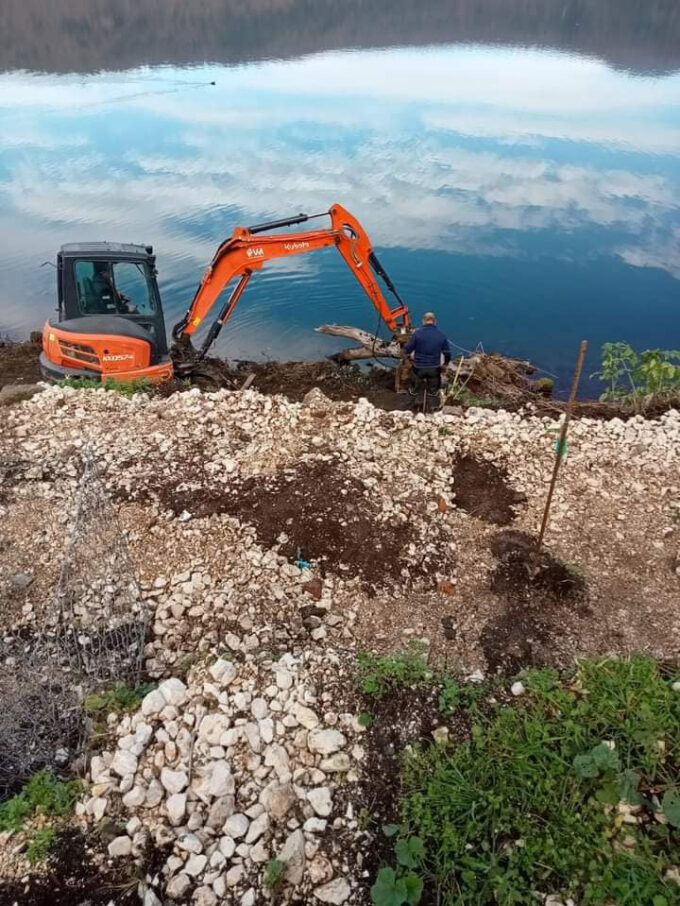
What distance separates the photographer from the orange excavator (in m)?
9.23

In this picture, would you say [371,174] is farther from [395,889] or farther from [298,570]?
[395,889]

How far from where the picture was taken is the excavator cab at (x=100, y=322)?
30.2 ft

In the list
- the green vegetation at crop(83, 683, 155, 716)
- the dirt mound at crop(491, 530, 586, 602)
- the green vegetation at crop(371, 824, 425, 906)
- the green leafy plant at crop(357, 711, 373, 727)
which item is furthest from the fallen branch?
the green vegetation at crop(371, 824, 425, 906)

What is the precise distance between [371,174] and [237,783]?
23.6 m

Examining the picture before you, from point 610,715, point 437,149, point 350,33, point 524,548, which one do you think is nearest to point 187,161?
point 437,149

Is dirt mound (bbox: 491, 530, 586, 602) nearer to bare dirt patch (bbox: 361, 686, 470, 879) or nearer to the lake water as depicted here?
bare dirt patch (bbox: 361, 686, 470, 879)

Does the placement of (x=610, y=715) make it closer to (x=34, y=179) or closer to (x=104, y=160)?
(x=34, y=179)

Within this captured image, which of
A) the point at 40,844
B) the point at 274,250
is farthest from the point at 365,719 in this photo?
the point at 274,250

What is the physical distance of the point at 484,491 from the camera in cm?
695

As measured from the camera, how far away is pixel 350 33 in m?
63.0

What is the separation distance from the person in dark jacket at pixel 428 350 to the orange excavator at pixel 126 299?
116 cm

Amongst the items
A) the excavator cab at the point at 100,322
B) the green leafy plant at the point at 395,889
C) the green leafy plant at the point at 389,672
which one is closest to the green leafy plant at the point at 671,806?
the green leafy plant at the point at 395,889

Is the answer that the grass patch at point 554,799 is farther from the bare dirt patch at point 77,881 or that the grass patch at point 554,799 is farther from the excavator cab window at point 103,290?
the excavator cab window at point 103,290

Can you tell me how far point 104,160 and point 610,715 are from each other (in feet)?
92.5
